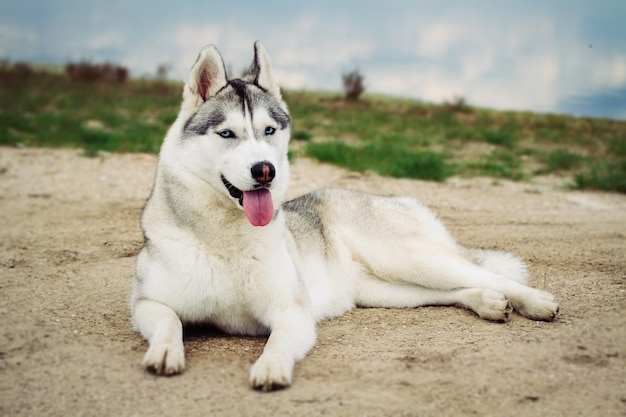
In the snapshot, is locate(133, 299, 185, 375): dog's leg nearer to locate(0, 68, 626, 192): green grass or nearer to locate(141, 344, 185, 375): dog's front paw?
locate(141, 344, 185, 375): dog's front paw

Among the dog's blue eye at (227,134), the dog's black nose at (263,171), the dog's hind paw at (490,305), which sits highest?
the dog's blue eye at (227,134)

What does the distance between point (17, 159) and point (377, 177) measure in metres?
6.24

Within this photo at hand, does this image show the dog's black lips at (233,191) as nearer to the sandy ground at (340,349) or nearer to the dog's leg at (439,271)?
the sandy ground at (340,349)

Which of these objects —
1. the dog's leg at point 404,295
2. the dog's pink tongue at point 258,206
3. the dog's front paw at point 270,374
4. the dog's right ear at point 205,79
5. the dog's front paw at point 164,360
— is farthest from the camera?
the dog's leg at point 404,295

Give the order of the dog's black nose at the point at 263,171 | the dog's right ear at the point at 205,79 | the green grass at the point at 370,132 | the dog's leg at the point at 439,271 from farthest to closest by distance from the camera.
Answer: the green grass at the point at 370,132 → the dog's leg at the point at 439,271 → the dog's right ear at the point at 205,79 → the dog's black nose at the point at 263,171

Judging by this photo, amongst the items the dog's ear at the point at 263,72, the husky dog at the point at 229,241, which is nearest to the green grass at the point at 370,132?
the dog's ear at the point at 263,72

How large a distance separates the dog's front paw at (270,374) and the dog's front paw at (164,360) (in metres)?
0.41

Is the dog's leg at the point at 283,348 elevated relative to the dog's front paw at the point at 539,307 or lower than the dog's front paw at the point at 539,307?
lower

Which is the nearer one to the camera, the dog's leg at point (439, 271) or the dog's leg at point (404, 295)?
the dog's leg at point (439, 271)

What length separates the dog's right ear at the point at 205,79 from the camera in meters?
3.87

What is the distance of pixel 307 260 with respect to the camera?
15.2ft

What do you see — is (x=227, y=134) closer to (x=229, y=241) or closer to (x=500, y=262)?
(x=229, y=241)

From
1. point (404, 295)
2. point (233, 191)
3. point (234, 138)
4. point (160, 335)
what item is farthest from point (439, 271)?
point (160, 335)

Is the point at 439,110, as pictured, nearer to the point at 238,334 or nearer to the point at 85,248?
the point at 85,248
